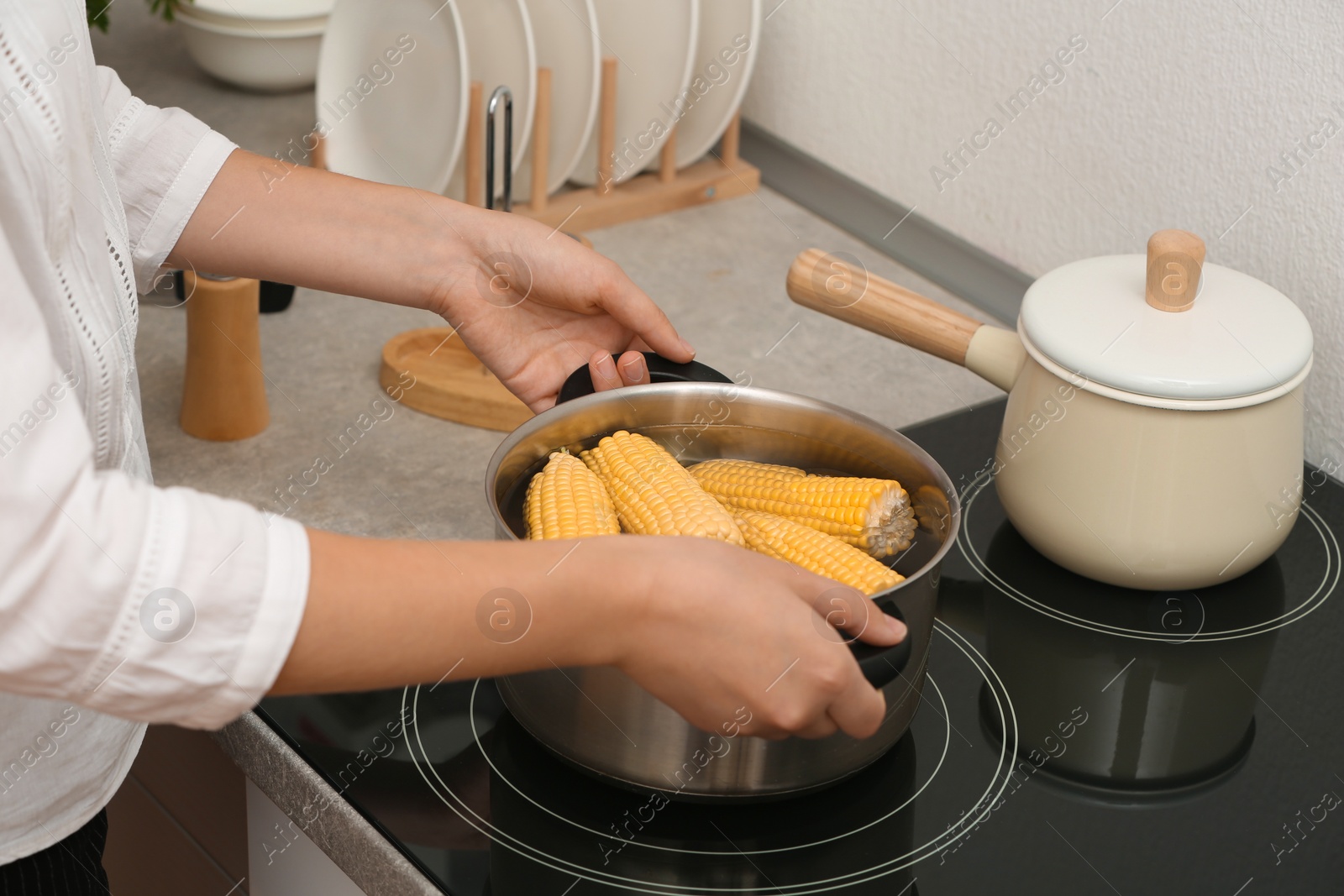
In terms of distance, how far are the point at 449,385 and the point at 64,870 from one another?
20.0 inches

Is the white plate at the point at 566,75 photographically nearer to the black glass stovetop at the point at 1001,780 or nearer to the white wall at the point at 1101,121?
the white wall at the point at 1101,121

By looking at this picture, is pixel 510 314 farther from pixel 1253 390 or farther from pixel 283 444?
pixel 1253 390

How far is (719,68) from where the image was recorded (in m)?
1.36

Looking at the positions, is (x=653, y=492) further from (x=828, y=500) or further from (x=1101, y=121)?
(x=1101, y=121)

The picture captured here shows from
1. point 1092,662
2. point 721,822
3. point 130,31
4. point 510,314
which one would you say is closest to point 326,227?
point 510,314

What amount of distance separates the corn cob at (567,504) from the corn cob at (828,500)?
73mm

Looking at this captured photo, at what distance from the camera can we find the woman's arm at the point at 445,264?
0.74 m

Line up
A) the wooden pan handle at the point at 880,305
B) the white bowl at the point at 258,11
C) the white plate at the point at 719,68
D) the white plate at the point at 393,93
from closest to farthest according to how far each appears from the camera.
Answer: the wooden pan handle at the point at 880,305
the white plate at the point at 393,93
the white plate at the point at 719,68
the white bowl at the point at 258,11

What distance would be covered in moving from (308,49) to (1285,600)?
124 centimetres

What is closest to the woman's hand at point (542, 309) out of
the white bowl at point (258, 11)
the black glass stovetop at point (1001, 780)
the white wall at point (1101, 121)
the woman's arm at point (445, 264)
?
the woman's arm at point (445, 264)

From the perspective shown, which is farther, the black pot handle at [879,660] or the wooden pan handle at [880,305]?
the wooden pan handle at [880,305]

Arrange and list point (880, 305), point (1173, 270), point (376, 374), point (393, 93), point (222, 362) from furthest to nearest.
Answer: point (393, 93), point (376, 374), point (222, 362), point (880, 305), point (1173, 270)

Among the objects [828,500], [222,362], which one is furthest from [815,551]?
[222,362]

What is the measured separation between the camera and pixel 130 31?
1.70 meters
